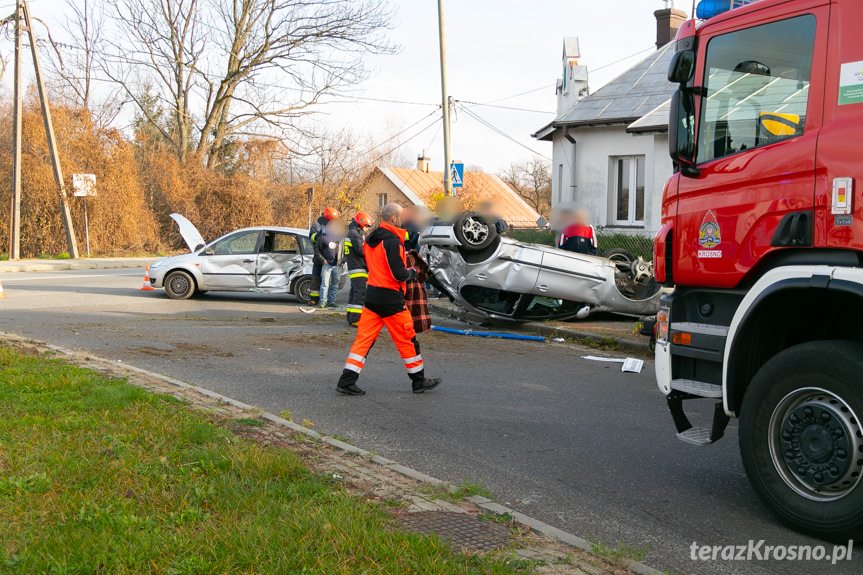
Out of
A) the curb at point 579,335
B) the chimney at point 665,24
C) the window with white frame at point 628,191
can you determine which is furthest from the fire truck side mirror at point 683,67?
the chimney at point 665,24

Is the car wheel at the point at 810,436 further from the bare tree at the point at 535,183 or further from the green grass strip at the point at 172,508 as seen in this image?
the bare tree at the point at 535,183

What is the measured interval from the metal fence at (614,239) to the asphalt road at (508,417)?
6.55 metres

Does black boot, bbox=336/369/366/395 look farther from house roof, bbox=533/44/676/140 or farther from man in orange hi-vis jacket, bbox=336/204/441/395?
house roof, bbox=533/44/676/140

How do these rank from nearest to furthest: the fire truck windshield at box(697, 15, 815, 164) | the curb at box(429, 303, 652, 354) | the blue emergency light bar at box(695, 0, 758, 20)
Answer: the fire truck windshield at box(697, 15, 815, 164) → the blue emergency light bar at box(695, 0, 758, 20) → the curb at box(429, 303, 652, 354)

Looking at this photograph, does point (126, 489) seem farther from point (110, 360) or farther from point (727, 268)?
point (110, 360)

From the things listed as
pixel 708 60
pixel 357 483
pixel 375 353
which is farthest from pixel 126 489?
pixel 375 353

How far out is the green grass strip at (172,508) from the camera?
3.46 meters

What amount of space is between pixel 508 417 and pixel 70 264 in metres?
22.8

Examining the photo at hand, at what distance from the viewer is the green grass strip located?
3.46 m

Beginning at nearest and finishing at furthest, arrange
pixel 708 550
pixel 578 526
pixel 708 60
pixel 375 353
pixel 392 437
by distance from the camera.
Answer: pixel 708 550 < pixel 578 526 < pixel 708 60 < pixel 392 437 < pixel 375 353

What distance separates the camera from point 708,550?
4047 mm

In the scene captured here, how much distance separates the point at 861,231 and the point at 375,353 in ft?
23.1

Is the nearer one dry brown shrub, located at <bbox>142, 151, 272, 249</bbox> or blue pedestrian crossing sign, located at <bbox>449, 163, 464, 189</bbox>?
blue pedestrian crossing sign, located at <bbox>449, 163, 464, 189</bbox>

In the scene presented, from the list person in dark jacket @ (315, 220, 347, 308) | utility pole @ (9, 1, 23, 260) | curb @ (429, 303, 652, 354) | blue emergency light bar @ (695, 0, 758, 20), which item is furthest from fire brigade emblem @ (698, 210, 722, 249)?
utility pole @ (9, 1, 23, 260)
